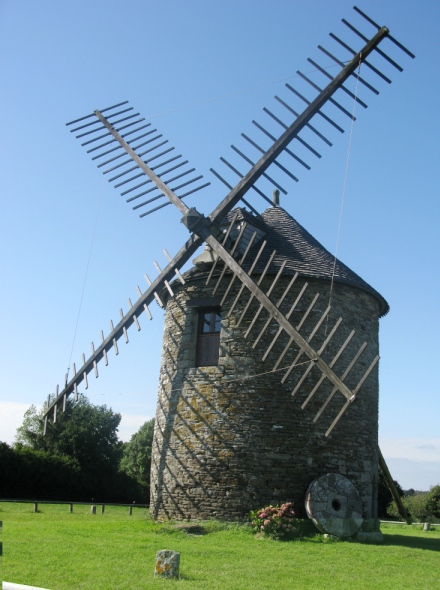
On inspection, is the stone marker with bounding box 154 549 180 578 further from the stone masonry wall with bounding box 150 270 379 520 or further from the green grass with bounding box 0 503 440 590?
the stone masonry wall with bounding box 150 270 379 520

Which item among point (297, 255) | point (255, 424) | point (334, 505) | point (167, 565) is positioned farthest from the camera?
point (297, 255)

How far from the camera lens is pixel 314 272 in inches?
A: 496

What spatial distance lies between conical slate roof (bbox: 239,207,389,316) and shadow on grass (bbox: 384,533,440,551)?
5063 millimetres

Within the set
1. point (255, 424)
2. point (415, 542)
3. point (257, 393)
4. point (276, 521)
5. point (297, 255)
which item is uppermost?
point (297, 255)

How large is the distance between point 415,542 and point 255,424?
3914mm

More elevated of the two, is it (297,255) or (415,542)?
(297,255)

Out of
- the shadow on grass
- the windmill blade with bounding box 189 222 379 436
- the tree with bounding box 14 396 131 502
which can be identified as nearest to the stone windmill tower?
the windmill blade with bounding box 189 222 379 436

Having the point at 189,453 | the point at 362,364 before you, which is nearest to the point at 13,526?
the point at 189,453

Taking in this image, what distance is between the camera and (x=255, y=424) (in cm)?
1187

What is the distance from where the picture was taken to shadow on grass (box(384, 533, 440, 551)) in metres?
11.1

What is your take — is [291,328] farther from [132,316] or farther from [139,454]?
[139,454]

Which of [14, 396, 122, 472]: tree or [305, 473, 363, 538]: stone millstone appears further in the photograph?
[14, 396, 122, 472]: tree

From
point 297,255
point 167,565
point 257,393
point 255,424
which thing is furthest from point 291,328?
point 167,565

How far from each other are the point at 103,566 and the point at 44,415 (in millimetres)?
6094
